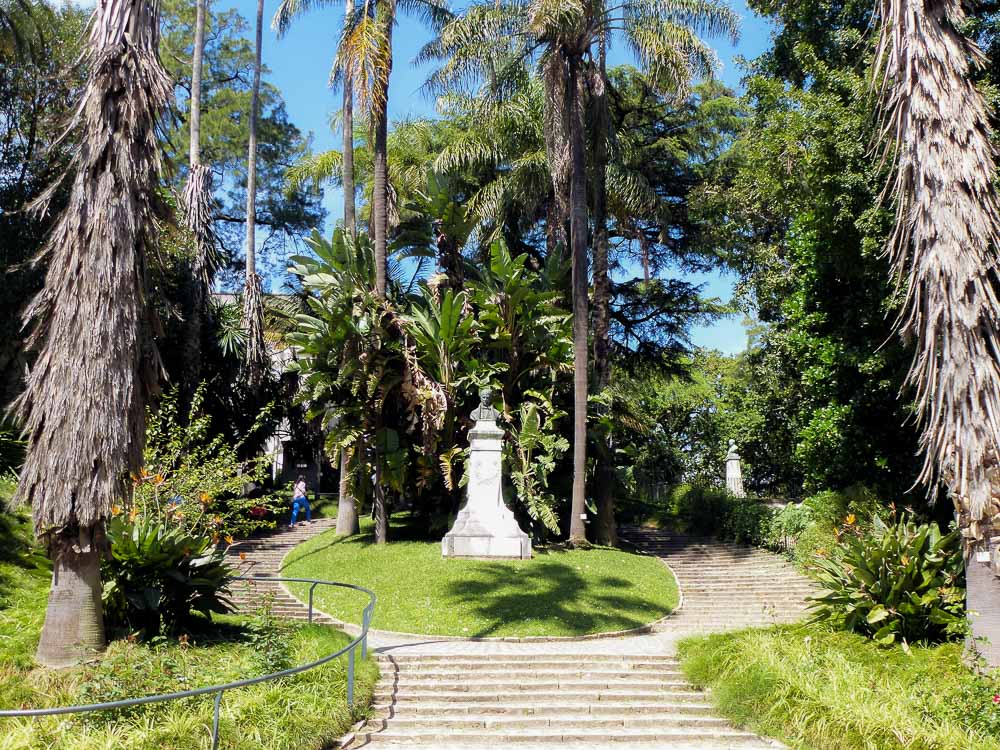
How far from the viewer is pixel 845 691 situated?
7.93 meters

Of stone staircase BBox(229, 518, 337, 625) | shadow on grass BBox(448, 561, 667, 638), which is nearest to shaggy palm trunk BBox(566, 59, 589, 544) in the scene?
shadow on grass BBox(448, 561, 667, 638)

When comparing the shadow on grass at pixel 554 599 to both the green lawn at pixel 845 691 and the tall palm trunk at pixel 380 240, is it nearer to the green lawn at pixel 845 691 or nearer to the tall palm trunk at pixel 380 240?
the green lawn at pixel 845 691

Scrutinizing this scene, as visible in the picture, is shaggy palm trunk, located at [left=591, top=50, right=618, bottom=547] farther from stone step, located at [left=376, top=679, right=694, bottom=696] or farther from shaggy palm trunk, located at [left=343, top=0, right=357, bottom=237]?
stone step, located at [left=376, top=679, right=694, bottom=696]

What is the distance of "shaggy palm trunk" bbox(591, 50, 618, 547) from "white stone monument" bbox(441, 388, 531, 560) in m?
3.22

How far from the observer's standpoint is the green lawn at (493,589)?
12.8 meters

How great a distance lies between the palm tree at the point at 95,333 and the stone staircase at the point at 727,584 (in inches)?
341

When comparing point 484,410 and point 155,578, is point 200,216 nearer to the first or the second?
point 484,410

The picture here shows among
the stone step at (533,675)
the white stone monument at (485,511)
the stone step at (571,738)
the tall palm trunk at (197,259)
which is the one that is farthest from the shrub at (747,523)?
the tall palm trunk at (197,259)

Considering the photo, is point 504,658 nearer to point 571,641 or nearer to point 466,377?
point 571,641

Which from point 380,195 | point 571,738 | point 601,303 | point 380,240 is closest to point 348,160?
point 380,195

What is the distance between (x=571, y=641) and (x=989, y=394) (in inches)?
266

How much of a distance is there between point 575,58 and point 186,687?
1561 centimetres

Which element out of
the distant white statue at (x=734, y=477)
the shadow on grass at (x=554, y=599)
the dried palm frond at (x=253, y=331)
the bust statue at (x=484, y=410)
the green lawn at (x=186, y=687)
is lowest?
the shadow on grass at (x=554, y=599)

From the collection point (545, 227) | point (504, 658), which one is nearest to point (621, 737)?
point (504, 658)
